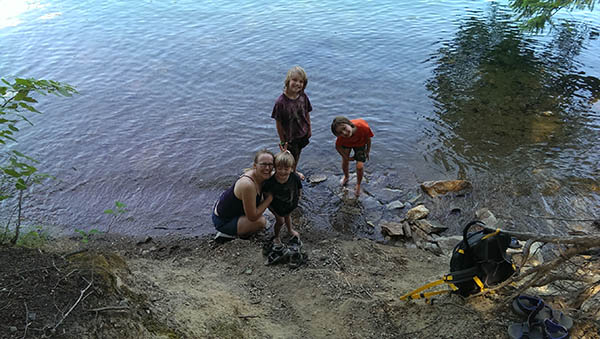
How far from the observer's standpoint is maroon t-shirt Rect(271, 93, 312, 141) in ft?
19.0

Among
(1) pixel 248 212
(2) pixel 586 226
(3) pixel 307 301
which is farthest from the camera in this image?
(2) pixel 586 226

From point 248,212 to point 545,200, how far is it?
15.1 ft

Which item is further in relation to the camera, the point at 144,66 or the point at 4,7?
the point at 4,7

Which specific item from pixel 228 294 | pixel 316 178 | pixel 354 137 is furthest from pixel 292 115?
pixel 228 294

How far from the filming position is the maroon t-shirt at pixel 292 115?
5781mm

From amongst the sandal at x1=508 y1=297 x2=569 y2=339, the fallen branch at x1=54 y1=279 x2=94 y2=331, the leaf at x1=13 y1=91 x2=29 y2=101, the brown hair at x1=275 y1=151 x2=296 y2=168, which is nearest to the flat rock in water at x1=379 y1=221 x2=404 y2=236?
the brown hair at x1=275 y1=151 x2=296 y2=168

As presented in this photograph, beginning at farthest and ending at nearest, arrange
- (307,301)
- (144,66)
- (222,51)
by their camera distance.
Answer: (222,51), (144,66), (307,301)

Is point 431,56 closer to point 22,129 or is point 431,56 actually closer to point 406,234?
point 406,234

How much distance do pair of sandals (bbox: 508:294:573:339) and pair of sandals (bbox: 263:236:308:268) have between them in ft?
7.78

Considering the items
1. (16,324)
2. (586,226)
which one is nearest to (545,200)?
(586,226)

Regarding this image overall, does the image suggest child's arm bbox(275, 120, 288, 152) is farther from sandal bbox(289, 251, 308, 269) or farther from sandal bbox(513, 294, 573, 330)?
sandal bbox(513, 294, 573, 330)

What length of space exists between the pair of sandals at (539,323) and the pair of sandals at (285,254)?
237 centimetres

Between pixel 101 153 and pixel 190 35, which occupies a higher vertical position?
pixel 190 35

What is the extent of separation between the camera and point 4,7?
16.2m
